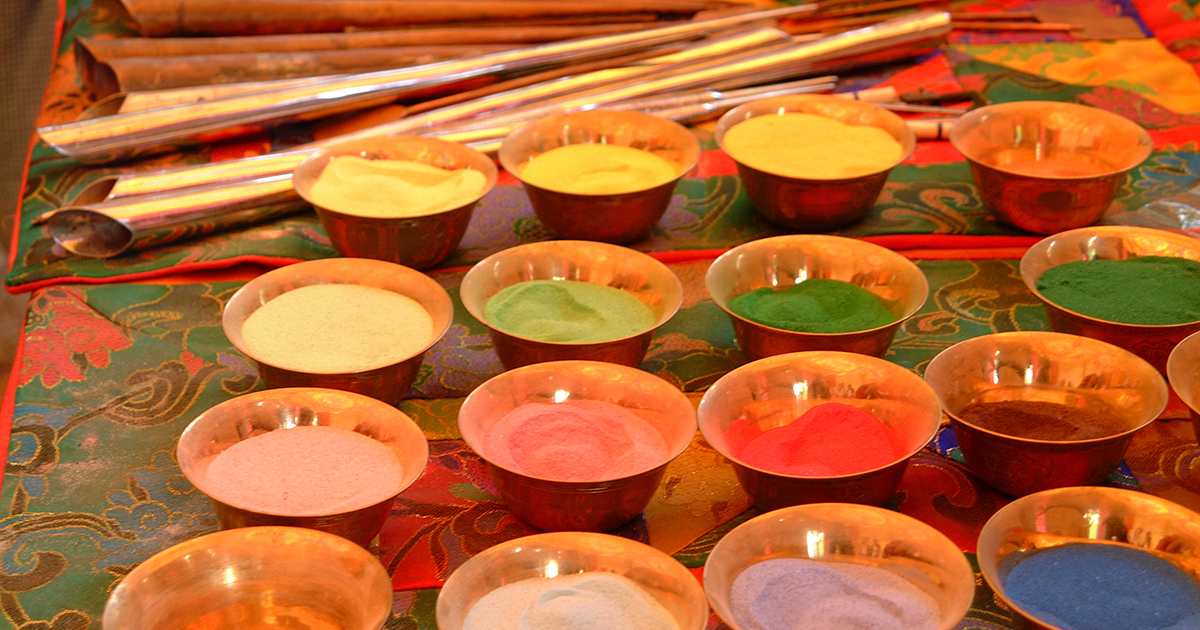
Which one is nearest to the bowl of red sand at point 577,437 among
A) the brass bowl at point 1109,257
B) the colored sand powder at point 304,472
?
the colored sand powder at point 304,472

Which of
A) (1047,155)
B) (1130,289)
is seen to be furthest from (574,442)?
(1047,155)

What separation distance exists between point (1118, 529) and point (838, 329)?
17.4 inches

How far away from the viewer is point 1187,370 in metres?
1.30

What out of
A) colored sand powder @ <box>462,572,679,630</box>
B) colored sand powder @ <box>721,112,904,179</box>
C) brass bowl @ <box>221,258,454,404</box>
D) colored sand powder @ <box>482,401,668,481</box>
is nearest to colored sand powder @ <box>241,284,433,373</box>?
brass bowl @ <box>221,258,454,404</box>

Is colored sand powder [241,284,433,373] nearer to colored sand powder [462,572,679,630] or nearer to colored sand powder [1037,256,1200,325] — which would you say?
colored sand powder [462,572,679,630]

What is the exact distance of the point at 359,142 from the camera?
1.90 meters

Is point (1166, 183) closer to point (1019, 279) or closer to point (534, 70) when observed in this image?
point (1019, 279)

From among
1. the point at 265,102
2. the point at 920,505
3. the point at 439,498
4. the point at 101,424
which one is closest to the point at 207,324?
the point at 101,424

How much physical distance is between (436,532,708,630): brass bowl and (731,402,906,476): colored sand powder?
191mm

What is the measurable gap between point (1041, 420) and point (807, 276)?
452 millimetres

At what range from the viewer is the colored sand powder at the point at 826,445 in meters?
1.17

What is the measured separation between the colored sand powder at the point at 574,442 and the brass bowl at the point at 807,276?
0.84ft

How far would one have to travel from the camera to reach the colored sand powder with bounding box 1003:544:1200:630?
3.22 feet

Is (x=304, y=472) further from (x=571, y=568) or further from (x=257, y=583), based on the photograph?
(x=571, y=568)
